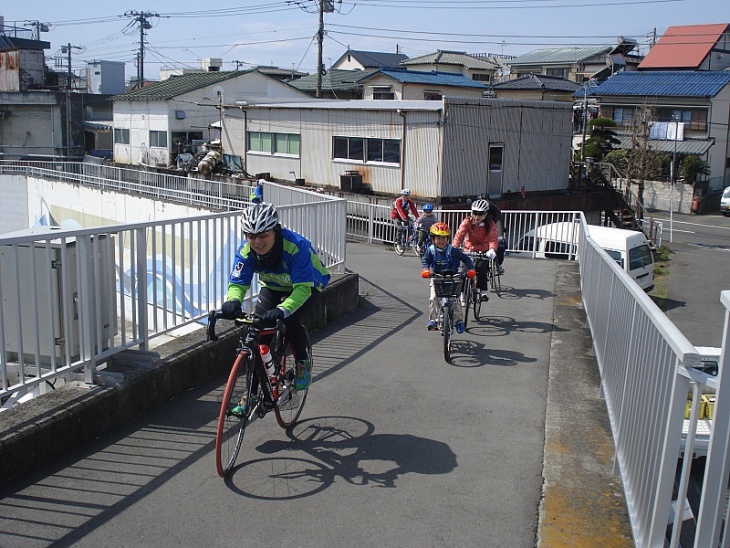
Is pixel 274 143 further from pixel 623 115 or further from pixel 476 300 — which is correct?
pixel 623 115

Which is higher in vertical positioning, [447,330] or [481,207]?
[481,207]

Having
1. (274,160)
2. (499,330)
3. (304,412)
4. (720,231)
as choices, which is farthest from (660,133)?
(304,412)

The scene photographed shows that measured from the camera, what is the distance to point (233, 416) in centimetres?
486

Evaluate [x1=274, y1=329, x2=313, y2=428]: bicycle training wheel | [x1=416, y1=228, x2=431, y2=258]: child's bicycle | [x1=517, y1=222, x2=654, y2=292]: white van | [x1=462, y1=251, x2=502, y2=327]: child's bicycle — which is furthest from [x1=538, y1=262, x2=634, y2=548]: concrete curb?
[x1=517, y1=222, x2=654, y2=292]: white van

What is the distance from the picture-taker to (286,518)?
4355 millimetres

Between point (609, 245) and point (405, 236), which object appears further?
point (609, 245)

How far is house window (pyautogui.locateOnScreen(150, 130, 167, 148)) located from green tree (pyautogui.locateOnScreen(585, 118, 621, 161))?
27.9 m

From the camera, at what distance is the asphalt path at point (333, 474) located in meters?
4.21

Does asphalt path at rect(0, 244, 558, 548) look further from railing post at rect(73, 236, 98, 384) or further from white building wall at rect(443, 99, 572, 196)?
white building wall at rect(443, 99, 572, 196)

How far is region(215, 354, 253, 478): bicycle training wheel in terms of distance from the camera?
185 inches

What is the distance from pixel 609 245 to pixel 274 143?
62.2 feet

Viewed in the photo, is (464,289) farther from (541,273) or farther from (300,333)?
(541,273)

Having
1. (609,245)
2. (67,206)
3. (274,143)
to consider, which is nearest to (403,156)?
(274,143)

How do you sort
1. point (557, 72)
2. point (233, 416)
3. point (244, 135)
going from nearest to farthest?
point (233, 416)
point (244, 135)
point (557, 72)
